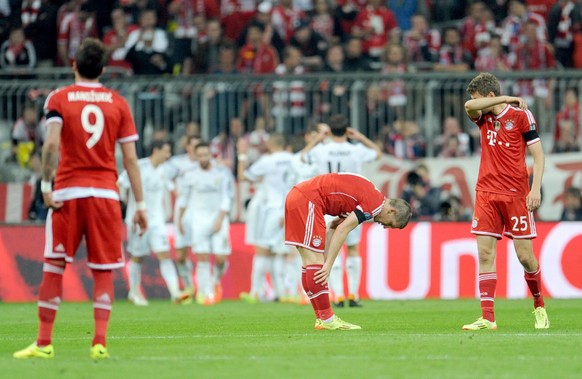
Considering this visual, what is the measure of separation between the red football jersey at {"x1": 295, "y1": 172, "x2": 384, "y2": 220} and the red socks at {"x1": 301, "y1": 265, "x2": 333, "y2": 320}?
73 cm

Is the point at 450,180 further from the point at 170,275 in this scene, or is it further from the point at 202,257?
the point at 170,275

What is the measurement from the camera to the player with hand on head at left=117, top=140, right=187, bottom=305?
2062 centimetres

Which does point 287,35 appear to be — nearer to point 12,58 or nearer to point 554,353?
point 12,58

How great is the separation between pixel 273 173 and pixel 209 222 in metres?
1.30

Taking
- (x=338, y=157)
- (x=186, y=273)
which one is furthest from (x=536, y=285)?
(x=186, y=273)

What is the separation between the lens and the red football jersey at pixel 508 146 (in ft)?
43.7

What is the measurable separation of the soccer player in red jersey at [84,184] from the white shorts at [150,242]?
1029 cm

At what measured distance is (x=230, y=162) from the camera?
76.0ft

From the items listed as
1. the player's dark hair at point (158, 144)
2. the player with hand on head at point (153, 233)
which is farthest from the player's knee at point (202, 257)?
the player's dark hair at point (158, 144)

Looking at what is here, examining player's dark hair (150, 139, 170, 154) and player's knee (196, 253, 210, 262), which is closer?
player's dark hair (150, 139, 170, 154)

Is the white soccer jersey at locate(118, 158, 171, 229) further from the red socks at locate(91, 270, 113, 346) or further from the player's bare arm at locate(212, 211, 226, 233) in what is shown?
the red socks at locate(91, 270, 113, 346)

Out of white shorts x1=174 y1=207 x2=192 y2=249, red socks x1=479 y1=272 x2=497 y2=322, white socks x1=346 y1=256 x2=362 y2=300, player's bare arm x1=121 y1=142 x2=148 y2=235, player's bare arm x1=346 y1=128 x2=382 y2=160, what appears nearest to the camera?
player's bare arm x1=121 y1=142 x2=148 y2=235

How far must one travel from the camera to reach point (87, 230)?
1023 cm

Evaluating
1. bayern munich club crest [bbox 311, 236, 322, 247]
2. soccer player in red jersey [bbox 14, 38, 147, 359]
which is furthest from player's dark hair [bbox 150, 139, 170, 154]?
soccer player in red jersey [bbox 14, 38, 147, 359]
